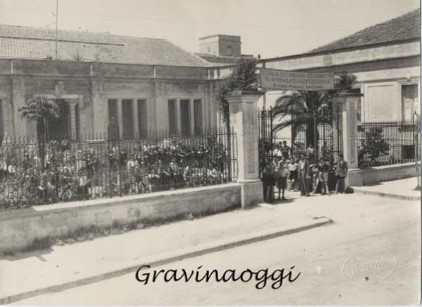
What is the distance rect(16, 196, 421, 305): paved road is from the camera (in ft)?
21.3

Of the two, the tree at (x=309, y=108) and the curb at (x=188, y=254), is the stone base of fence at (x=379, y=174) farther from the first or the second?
the curb at (x=188, y=254)

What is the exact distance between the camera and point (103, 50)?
33.3 metres

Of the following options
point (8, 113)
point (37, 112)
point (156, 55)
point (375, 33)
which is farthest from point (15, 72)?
point (375, 33)

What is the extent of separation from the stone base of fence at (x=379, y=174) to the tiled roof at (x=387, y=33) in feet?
26.2

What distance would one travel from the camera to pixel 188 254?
28.6ft

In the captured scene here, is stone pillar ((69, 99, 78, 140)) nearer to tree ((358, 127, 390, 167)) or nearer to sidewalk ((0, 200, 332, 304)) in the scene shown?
tree ((358, 127, 390, 167))

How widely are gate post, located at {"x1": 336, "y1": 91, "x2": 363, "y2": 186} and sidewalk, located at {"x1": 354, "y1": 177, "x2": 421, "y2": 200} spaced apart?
0.48 m

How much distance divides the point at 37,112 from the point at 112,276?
15095 mm

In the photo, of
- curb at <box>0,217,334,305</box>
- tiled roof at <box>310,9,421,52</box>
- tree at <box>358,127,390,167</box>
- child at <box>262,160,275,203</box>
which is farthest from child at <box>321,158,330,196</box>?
tiled roof at <box>310,9,421,52</box>

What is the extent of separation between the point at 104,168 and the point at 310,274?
508 cm

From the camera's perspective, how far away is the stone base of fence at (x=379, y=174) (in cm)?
1516

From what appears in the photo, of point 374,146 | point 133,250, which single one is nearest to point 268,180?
point 133,250

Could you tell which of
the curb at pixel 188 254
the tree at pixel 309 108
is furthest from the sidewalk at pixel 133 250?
the tree at pixel 309 108

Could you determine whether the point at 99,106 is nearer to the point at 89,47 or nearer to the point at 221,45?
the point at 89,47
